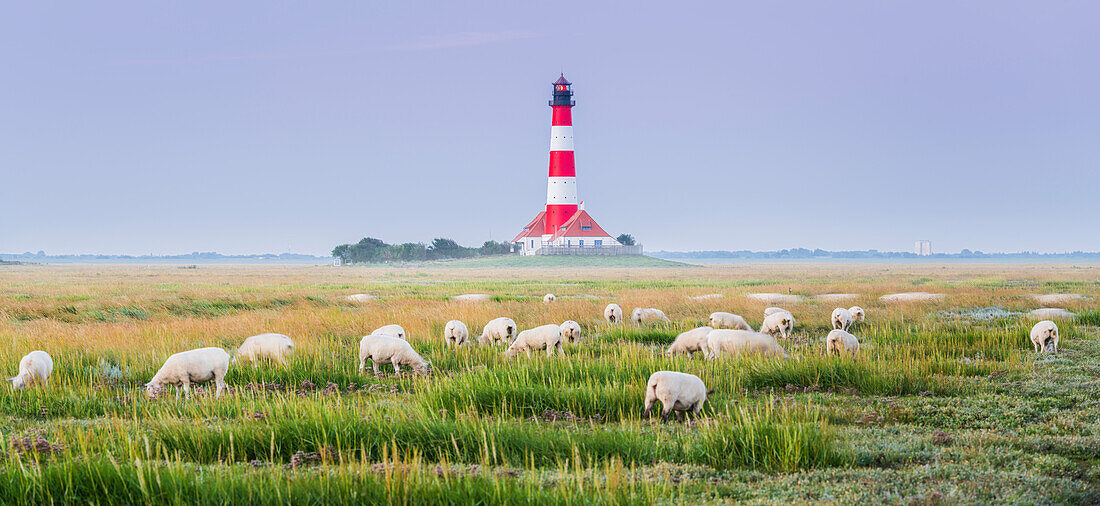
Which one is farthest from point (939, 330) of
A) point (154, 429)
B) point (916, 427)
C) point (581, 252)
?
point (581, 252)

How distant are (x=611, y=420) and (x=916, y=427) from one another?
3.25 m

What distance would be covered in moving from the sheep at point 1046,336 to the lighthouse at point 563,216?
83.6m

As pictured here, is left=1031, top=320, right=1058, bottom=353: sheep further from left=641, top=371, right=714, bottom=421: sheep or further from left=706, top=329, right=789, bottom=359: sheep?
left=641, top=371, right=714, bottom=421: sheep

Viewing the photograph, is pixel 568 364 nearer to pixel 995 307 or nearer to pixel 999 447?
pixel 999 447

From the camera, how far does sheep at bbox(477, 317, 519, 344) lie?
16781 millimetres

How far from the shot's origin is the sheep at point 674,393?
8.59 meters

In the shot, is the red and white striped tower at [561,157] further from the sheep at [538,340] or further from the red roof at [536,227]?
the sheep at [538,340]

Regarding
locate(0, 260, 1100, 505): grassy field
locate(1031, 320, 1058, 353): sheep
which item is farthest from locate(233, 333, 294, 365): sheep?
locate(1031, 320, 1058, 353): sheep

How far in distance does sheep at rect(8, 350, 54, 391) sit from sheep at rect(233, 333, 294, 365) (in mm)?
2666

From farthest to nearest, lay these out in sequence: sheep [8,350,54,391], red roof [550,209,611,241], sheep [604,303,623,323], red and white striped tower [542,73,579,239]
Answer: red roof [550,209,611,241] < red and white striped tower [542,73,579,239] < sheep [604,303,623,323] < sheep [8,350,54,391]

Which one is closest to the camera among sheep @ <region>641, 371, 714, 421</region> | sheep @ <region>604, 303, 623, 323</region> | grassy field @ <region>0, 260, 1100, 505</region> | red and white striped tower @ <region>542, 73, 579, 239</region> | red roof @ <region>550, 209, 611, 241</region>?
grassy field @ <region>0, 260, 1100, 505</region>

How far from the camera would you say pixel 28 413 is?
9.62 m

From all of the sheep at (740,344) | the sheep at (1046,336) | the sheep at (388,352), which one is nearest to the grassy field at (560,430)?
the sheep at (1046,336)

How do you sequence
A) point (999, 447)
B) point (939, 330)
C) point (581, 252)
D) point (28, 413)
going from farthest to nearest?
point (581, 252), point (939, 330), point (28, 413), point (999, 447)
